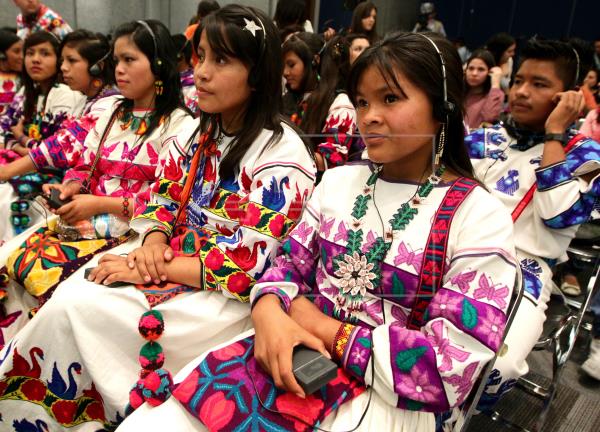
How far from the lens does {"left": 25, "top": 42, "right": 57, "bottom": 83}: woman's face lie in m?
2.71

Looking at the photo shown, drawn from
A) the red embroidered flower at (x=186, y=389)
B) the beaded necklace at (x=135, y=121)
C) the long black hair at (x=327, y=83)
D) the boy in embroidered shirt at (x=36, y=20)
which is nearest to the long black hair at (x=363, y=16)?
the long black hair at (x=327, y=83)

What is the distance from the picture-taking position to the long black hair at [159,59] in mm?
1857

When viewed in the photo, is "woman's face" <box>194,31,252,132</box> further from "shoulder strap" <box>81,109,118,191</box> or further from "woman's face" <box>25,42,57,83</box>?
"woman's face" <box>25,42,57,83</box>

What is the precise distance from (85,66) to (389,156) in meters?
2.11

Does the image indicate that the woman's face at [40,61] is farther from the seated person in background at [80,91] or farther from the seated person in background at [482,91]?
the seated person in background at [482,91]

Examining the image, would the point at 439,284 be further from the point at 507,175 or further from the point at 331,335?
the point at 507,175

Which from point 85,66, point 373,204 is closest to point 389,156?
point 373,204

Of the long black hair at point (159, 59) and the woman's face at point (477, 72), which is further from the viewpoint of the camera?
the woman's face at point (477, 72)

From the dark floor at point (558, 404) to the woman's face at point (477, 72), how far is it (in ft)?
7.05

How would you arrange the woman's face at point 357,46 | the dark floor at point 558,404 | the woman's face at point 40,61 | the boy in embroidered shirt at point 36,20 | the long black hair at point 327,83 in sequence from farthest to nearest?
the boy in embroidered shirt at point 36,20
the woman's face at point 357,46
the woman's face at point 40,61
the long black hair at point 327,83
the dark floor at point 558,404

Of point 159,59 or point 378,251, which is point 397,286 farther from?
point 159,59

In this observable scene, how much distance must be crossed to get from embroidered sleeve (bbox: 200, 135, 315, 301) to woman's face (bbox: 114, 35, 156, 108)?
818 mm

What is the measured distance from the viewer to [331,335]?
37.9 inches

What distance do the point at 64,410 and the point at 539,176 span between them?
1.56 m
